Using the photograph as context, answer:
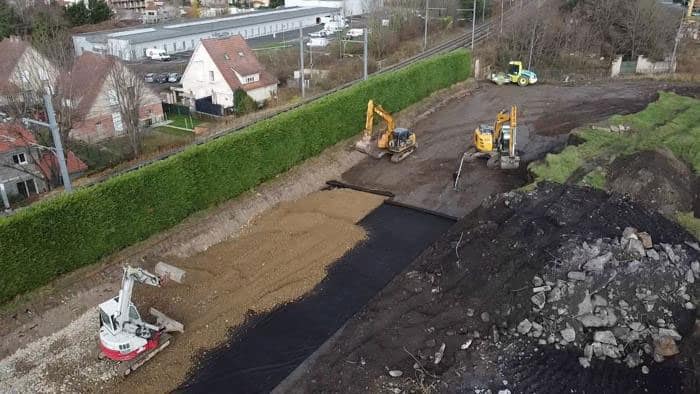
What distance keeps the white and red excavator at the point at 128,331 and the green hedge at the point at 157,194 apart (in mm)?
3639

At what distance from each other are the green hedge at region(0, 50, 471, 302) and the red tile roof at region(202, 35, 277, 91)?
13.9 m

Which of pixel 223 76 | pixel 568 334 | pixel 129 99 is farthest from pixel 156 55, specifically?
pixel 568 334

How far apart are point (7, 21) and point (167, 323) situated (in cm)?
5715

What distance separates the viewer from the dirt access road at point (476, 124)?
2469cm

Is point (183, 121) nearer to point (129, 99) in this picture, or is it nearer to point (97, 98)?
point (97, 98)

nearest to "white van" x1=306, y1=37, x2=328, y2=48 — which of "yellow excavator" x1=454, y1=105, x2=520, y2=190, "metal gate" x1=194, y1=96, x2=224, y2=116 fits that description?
"metal gate" x1=194, y1=96, x2=224, y2=116

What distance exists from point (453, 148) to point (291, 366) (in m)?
18.1

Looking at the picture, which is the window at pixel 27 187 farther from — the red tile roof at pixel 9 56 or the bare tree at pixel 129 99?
the red tile roof at pixel 9 56

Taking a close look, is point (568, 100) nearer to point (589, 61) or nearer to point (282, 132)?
point (589, 61)

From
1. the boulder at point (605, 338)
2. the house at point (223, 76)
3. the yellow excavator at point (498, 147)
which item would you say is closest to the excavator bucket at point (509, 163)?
the yellow excavator at point (498, 147)

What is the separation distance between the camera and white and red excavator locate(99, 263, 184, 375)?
14.1m

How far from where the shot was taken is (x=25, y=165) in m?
27.0

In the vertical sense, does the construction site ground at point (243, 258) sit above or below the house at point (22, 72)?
below

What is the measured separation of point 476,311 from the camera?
51.9 ft
